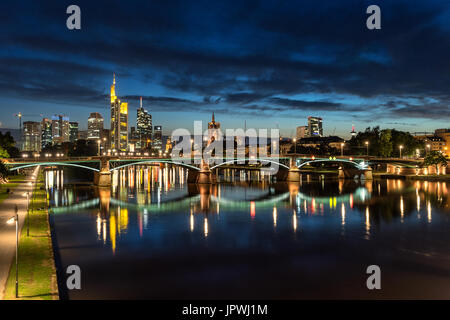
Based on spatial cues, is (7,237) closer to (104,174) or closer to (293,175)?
(104,174)

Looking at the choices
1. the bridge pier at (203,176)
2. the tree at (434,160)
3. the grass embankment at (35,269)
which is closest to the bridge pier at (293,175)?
the bridge pier at (203,176)

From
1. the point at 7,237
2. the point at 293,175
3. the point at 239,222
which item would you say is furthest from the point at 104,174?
the point at 7,237

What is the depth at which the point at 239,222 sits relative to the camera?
42.3m

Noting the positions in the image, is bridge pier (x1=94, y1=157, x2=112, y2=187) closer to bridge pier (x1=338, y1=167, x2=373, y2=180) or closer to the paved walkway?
the paved walkway

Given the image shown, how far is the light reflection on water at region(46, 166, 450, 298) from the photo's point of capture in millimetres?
30047

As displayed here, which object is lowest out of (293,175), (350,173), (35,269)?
(350,173)

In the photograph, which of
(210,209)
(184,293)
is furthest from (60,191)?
(184,293)

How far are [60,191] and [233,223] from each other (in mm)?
42339

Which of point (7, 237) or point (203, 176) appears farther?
point (203, 176)

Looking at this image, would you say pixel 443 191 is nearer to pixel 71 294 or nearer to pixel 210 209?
pixel 210 209

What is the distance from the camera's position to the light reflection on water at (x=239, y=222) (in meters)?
30.0

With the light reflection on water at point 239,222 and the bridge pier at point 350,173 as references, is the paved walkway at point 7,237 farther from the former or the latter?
the bridge pier at point 350,173

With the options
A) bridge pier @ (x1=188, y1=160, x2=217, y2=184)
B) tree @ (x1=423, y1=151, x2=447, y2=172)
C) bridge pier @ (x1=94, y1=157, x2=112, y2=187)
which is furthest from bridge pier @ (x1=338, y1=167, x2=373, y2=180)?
bridge pier @ (x1=94, y1=157, x2=112, y2=187)

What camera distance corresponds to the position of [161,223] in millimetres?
40938
